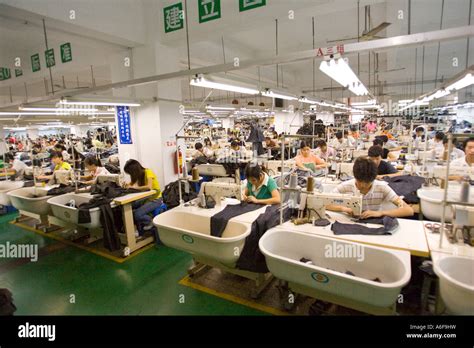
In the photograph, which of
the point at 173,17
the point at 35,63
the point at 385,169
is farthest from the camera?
the point at 35,63

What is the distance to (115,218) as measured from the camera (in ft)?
12.0

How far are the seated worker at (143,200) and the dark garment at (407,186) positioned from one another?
10.7ft

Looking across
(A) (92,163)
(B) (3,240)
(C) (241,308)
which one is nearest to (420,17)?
(C) (241,308)

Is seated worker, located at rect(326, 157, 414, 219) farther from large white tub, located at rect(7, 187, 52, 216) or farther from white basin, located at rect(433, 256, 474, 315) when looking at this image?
large white tub, located at rect(7, 187, 52, 216)

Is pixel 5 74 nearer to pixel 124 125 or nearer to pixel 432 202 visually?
pixel 124 125

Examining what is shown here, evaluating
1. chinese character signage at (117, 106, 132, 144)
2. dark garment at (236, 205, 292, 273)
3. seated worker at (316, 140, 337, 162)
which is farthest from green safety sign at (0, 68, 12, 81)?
dark garment at (236, 205, 292, 273)

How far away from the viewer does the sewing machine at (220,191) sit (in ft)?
10.00

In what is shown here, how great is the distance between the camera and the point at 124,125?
17.9ft

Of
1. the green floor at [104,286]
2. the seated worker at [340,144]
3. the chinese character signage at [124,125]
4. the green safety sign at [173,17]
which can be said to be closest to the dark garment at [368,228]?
the green floor at [104,286]

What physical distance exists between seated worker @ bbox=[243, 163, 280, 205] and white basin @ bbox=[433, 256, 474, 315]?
154cm

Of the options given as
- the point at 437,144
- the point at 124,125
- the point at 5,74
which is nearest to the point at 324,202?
the point at 437,144

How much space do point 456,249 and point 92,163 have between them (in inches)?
199

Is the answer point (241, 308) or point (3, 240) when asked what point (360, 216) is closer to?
point (241, 308)

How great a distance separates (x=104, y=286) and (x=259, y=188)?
6.62 ft
